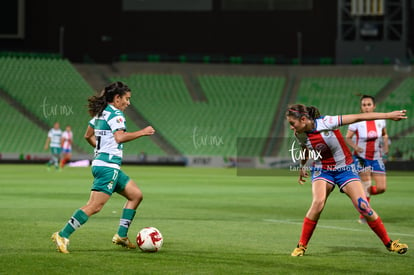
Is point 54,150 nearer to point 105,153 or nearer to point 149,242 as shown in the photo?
point 105,153

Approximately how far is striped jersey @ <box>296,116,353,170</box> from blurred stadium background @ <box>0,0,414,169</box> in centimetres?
3900

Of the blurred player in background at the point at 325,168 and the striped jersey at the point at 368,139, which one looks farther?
the striped jersey at the point at 368,139

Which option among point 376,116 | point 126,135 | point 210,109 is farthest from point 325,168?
point 210,109

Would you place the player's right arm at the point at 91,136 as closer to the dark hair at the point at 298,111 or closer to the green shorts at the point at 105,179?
the green shorts at the point at 105,179

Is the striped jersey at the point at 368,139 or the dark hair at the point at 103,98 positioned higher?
the dark hair at the point at 103,98

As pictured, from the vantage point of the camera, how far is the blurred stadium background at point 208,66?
5062 centimetres

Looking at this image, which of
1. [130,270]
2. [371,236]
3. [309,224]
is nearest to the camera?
[130,270]

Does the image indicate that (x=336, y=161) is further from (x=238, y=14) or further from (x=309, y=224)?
(x=238, y=14)

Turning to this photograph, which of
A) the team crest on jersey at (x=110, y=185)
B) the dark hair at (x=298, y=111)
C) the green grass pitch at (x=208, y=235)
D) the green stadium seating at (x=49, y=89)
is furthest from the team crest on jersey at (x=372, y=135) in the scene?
the green stadium seating at (x=49, y=89)

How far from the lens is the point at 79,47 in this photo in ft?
177

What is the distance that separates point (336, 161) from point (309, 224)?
895 mm

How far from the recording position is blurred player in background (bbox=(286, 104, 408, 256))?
32.5ft

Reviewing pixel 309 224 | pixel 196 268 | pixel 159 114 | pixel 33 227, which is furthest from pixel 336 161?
pixel 159 114

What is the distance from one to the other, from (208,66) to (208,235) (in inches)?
1681
